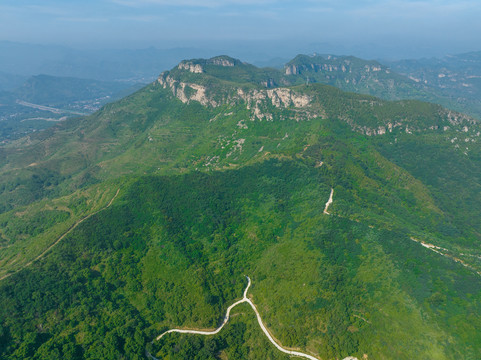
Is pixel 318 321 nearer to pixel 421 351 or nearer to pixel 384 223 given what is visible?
pixel 421 351

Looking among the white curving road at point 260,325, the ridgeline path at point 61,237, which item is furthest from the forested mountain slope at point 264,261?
the white curving road at point 260,325

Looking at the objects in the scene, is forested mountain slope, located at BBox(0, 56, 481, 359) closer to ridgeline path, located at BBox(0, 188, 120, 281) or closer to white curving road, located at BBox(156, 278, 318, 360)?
ridgeline path, located at BBox(0, 188, 120, 281)

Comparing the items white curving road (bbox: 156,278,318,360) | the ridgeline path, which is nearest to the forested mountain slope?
the ridgeline path

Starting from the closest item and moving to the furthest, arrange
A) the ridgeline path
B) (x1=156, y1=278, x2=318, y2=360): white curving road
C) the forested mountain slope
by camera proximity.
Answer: the forested mountain slope < (x1=156, y1=278, x2=318, y2=360): white curving road < the ridgeline path

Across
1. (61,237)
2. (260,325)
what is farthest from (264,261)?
(61,237)

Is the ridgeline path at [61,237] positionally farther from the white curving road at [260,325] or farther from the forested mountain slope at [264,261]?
the white curving road at [260,325]

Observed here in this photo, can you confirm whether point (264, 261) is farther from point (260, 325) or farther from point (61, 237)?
point (61, 237)

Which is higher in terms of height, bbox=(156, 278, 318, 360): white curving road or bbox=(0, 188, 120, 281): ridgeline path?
bbox=(0, 188, 120, 281): ridgeline path

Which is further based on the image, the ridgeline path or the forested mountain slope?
the ridgeline path
